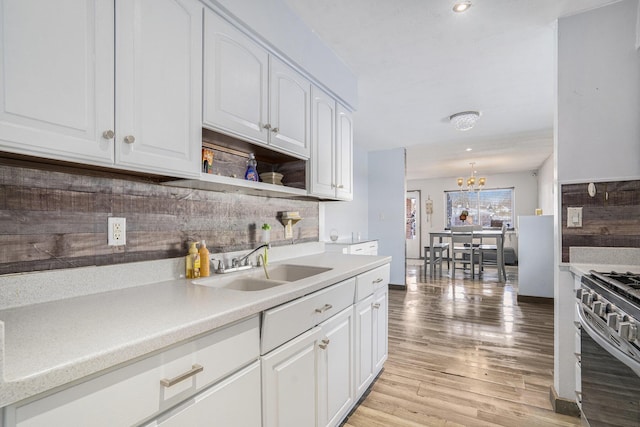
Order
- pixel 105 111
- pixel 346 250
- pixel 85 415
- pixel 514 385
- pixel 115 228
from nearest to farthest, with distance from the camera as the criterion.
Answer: pixel 85 415
pixel 105 111
pixel 115 228
pixel 514 385
pixel 346 250

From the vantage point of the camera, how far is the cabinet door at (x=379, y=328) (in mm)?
2094

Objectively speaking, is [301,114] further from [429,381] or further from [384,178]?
[384,178]

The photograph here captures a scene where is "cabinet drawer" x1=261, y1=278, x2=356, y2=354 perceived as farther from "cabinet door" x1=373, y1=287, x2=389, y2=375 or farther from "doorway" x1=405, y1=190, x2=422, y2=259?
"doorway" x1=405, y1=190, x2=422, y2=259

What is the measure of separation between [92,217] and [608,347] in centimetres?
209

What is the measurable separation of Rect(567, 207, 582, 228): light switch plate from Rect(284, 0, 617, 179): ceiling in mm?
929

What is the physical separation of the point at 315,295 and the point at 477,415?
135 cm

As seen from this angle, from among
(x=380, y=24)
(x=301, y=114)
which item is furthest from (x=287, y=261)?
(x=380, y=24)

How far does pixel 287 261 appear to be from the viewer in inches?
85.0

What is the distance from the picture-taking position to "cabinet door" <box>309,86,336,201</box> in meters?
2.10

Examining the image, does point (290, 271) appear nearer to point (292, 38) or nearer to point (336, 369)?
point (336, 369)

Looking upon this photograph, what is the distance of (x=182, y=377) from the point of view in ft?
2.66

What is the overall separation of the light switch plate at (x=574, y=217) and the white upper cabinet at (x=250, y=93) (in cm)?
169

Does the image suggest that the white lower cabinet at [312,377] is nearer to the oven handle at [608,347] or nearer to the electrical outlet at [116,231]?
the electrical outlet at [116,231]

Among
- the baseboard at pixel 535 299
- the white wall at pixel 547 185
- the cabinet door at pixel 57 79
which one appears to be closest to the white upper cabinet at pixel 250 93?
the cabinet door at pixel 57 79
